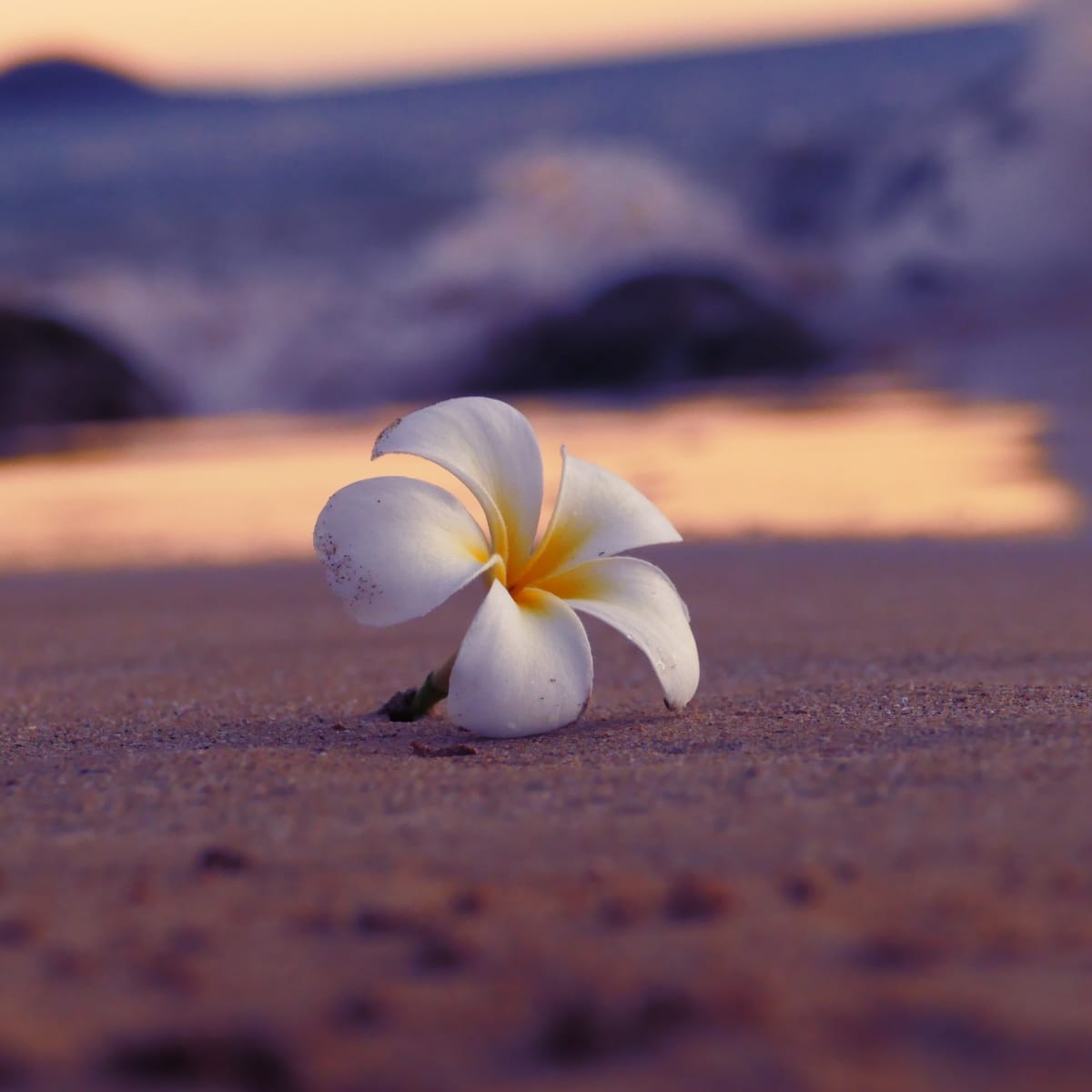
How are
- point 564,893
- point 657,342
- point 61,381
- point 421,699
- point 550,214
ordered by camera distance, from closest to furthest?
point 564,893 < point 421,699 < point 61,381 < point 657,342 < point 550,214

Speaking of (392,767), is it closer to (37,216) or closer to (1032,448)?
(1032,448)

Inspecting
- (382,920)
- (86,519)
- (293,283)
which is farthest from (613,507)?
(293,283)

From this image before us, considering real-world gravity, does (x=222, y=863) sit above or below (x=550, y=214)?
below

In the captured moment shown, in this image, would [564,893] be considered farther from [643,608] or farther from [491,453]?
[491,453]

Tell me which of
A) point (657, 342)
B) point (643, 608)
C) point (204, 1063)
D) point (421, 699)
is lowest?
point (204, 1063)

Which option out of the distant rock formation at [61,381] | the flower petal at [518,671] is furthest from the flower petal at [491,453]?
the distant rock formation at [61,381]

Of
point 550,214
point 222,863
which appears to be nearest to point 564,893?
point 222,863

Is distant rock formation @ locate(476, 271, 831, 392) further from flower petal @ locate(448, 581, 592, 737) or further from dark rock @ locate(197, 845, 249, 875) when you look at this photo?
dark rock @ locate(197, 845, 249, 875)

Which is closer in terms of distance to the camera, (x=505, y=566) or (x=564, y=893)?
(x=564, y=893)
